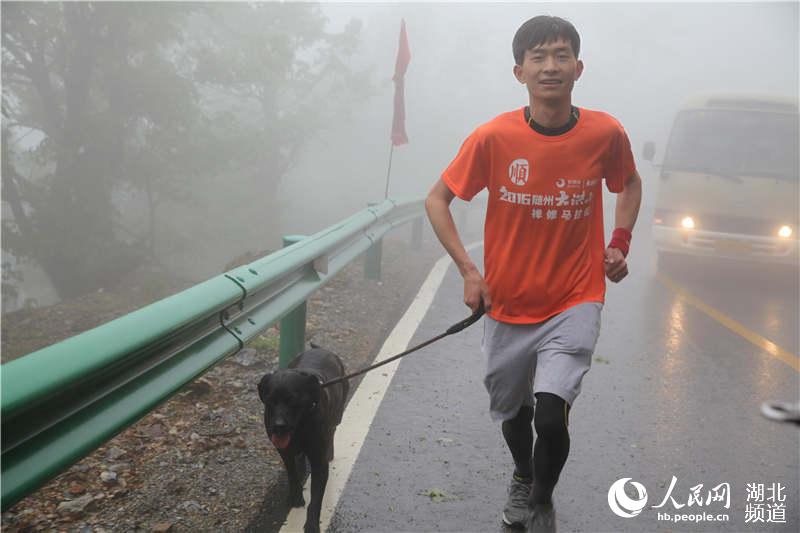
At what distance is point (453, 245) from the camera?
12.2 ft

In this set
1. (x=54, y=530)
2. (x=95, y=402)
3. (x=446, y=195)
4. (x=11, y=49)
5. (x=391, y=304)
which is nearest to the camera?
(x=95, y=402)

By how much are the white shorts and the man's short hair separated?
1105 mm

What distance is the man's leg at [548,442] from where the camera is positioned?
3455 millimetres

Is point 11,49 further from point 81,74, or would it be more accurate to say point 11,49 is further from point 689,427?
point 689,427

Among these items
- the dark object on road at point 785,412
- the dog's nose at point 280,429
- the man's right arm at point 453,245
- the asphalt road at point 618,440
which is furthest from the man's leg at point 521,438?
the dark object on road at point 785,412

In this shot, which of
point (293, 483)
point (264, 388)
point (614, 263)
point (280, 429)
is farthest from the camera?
point (293, 483)

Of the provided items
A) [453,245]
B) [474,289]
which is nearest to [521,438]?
[474,289]

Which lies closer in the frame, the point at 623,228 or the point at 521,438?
the point at 623,228

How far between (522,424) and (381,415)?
4.58ft

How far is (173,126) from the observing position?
25953mm

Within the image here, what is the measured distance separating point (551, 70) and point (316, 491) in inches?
79.2

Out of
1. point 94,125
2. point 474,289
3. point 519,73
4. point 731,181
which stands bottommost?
point 94,125

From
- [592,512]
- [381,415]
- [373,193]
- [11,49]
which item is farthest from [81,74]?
[373,193]

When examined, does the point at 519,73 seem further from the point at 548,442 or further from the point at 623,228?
the point at 548,442
